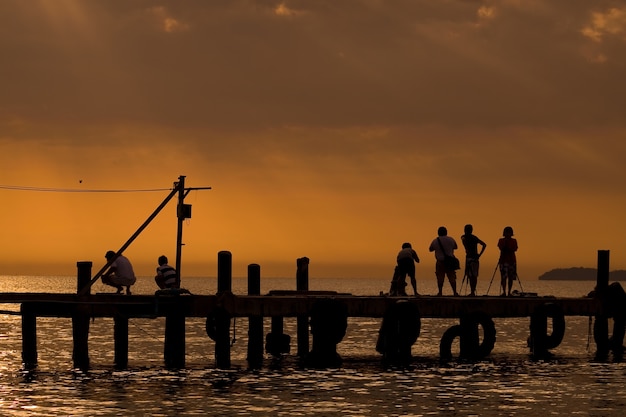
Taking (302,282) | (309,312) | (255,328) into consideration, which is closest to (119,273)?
(255,328)

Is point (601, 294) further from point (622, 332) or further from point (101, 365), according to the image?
point (101, 365)

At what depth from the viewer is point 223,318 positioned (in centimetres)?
3409

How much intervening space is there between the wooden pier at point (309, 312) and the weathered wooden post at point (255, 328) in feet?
6.52

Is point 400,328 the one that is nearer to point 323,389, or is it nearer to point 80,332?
point 323,389

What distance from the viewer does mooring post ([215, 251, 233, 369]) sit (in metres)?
34.3

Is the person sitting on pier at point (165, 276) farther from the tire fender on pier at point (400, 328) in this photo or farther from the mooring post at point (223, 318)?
the tire fender on pier at point (400, 328)

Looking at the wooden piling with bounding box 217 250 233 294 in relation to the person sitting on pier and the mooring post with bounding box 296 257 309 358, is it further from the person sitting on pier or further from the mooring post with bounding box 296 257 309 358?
the mooring post with bounding box 296 257 309 358

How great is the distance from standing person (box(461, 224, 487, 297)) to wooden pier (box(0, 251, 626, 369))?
775 mm

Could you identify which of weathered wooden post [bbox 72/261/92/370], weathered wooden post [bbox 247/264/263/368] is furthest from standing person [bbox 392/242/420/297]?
weathered wooden post [bbox 72/261/92/370]

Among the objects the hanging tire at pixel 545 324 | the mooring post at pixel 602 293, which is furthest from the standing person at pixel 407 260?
the mooring post at pixel 602 293

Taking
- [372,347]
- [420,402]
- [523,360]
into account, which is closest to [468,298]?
[420,402]

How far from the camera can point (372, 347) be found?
58844mm

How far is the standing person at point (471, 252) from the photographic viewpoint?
3522 cm

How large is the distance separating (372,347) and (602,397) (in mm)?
27120
